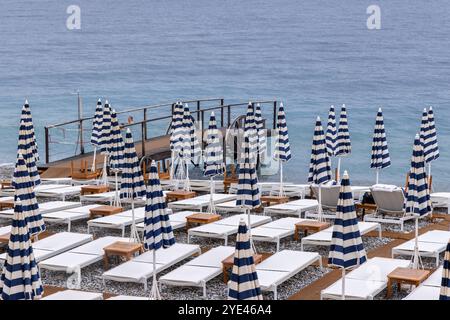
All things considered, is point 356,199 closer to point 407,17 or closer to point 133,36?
point 133,36

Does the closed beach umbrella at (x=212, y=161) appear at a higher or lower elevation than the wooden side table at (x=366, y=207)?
higher

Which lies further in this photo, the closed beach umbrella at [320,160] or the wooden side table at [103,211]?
the wooden side table at [103,211]

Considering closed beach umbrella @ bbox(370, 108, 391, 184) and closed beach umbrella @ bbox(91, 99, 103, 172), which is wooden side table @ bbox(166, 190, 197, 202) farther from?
closed beach umbrella @ bbox(370, 108, 391, 184)

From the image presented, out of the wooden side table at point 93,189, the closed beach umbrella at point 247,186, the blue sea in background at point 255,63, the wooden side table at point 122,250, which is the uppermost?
the blue sea in background at point 255,63

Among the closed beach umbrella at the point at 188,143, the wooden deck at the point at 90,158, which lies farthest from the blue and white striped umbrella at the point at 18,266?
the wooden deck at the point at 90,158

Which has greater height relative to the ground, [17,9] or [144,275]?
[17,9]

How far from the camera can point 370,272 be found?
37.3 ft

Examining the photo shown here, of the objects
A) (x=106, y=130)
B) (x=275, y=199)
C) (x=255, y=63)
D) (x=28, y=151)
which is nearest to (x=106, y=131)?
(x=106, y=130)

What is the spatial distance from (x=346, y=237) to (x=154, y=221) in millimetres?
2780

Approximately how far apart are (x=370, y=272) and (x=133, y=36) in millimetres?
91848

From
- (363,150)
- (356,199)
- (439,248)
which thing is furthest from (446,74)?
(439,248)

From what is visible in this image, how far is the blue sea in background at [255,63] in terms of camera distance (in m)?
58.2

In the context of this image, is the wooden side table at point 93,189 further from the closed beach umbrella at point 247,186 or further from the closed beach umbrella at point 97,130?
the closed beach umbrella at point 247,186

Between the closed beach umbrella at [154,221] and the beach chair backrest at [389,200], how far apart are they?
5.71 meters
